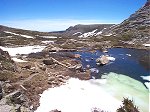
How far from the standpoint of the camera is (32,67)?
3109 cm

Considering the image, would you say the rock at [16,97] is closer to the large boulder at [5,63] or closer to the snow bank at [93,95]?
the snow bank at [93,95]

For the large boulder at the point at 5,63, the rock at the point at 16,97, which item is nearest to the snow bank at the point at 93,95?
the rock at the point at 16,97

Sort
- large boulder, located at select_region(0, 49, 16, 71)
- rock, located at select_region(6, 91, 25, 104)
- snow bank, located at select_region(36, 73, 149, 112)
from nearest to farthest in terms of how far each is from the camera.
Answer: rock, located at select_region(6, 91, 25, 104) → snow bank, located at select_region(36, 73, 149, 112) → large boulder, located at select_region(0, 49, 16, 71)

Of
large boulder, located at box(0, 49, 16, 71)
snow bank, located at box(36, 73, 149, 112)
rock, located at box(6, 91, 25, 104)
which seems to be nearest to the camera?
rock, located at box(6, 91, 25, 104)

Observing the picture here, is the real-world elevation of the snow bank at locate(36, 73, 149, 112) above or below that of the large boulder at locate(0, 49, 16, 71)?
below

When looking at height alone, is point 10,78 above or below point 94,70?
above

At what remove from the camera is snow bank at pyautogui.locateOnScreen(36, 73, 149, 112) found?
1912cm

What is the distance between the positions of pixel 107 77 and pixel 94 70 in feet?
12.4

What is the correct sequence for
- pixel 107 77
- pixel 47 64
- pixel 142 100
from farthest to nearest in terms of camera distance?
1. pixel 47 64
2. pixel 107 77
3. pixel 142 100

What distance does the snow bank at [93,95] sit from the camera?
1912 cm

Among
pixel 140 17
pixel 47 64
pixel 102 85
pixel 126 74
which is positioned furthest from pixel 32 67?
pixel 140 17

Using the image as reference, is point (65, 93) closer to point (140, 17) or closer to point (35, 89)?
point (35, 89)

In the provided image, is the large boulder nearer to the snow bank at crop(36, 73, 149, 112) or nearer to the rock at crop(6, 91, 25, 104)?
the snow bank at crop(36, 73, 149, 112)

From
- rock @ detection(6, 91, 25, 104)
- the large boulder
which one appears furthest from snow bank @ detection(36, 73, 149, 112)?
Result: the large boulder
